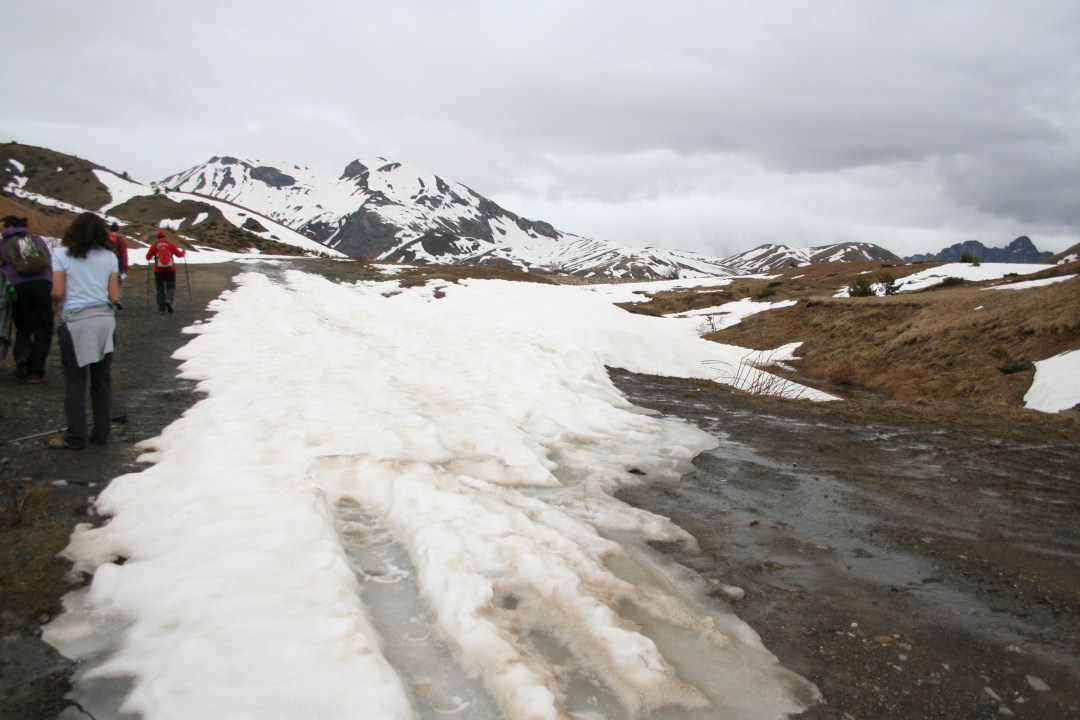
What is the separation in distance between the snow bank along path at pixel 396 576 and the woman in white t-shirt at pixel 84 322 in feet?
2.39

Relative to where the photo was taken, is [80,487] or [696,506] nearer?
[80,487]

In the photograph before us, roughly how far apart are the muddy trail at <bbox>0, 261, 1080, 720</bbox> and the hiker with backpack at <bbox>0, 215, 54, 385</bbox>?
17.1 inches

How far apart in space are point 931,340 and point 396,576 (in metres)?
19.4

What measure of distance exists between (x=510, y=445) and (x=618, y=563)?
9.51 feet

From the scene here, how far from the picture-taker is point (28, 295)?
890 cm

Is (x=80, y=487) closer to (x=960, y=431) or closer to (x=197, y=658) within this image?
(x=197, y=658)

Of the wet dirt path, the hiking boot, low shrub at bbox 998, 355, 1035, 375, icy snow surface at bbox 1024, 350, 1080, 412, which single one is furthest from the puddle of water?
low shrub at bbox 998, 355, 1035, 375

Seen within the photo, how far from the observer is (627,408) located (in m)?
10.3

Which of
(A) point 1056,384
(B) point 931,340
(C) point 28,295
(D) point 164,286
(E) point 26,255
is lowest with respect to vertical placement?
(A) point 1056,384

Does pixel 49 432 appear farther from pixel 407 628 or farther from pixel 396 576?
pixel 407 628

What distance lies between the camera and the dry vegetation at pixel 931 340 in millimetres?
16109

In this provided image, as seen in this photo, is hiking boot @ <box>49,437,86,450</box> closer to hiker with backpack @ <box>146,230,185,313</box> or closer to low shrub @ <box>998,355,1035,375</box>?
hiker with backpack @ <box>146,230,185,313</box>

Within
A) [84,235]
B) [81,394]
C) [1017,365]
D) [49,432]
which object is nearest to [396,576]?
[81,394]

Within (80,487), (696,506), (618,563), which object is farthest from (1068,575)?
(80,487)
